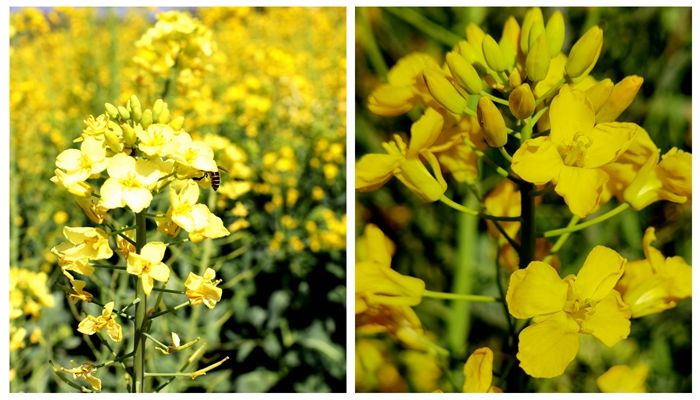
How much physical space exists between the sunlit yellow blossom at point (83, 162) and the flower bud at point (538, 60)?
1.62 feet

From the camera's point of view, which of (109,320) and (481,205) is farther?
(481,205)

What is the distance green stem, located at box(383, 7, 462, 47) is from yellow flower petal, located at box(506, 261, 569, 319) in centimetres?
59

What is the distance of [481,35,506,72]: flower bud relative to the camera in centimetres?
92

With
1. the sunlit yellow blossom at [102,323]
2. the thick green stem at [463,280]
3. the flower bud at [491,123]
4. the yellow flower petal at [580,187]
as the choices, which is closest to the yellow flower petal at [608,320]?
the yellow flower petal at [580,187]

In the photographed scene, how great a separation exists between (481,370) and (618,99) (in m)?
0.34

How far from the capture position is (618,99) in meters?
0.87

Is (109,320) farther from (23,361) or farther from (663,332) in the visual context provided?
(663,332)

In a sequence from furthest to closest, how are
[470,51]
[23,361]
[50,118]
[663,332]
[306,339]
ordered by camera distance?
[50,118] → [306,339] → [23,361] → [663,332] → [470,51]

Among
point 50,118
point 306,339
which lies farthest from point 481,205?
point 50,118

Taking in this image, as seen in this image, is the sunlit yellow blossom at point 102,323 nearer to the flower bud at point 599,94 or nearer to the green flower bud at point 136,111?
the green flower bud at point 136,111

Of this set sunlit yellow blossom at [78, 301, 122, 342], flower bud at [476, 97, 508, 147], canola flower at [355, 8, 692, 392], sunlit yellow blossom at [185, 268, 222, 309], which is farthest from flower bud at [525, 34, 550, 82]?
sunlit yellow blossom at [78, 301, 122, 342]

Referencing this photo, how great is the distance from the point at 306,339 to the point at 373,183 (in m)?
0.83

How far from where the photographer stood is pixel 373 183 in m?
0.95

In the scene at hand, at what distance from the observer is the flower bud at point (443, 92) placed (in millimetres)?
896
